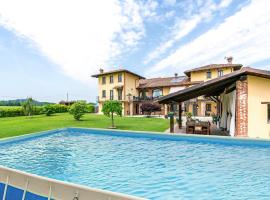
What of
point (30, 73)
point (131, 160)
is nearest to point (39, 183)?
point (131, 160)

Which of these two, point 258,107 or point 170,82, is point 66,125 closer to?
point 258,107

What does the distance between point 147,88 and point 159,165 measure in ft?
141

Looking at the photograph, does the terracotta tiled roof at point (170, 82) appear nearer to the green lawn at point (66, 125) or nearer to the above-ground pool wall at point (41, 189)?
the green lawn at point (66, 125)

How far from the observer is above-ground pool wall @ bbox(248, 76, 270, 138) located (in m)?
14.7

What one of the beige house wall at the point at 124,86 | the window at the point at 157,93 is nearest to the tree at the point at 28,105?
the beige house wall at the point at 124,86

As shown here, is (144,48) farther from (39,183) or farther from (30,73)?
(39,183)

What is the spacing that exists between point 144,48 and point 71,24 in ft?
55.9

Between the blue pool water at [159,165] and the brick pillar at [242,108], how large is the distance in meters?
1.17

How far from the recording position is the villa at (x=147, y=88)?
45.1 metres

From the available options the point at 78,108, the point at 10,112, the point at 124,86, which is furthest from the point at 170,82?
the point at 10,112

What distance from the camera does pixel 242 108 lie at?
47.8 feet

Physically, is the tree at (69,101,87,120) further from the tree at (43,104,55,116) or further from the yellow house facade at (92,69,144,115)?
the yellow house facade at (92,69,144,115)

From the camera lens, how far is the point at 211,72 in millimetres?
44875

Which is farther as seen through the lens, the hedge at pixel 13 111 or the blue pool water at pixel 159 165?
the hedge at pixel 13 111
